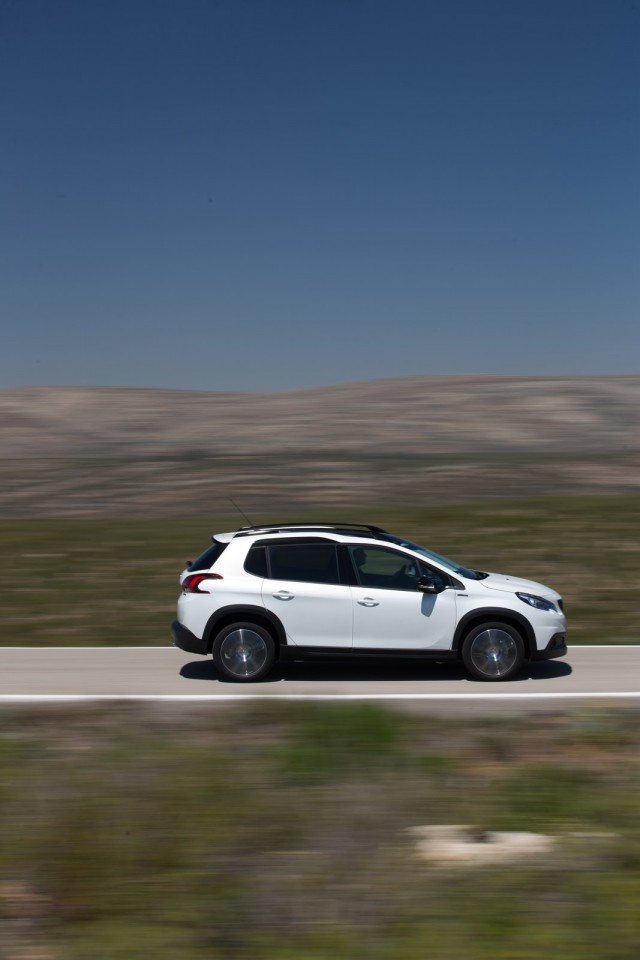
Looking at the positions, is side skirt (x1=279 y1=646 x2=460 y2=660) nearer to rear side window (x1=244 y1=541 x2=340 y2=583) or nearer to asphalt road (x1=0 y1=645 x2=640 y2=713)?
asphalt road (x1=0 y1=645 x2=640 y2=713)

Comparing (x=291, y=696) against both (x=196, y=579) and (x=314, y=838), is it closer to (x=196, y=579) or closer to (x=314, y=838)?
(x=196, y=579)

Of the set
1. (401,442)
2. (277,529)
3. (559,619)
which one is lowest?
(559,619)

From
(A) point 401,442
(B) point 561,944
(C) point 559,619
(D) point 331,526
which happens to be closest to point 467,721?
(C) point 559,619

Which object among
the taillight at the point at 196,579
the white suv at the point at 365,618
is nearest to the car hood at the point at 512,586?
the white suv at the point at 365,618

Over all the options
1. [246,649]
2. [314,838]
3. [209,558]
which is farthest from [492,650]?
[314,838]

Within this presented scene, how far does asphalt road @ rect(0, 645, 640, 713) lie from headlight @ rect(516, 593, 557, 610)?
74 centimetres

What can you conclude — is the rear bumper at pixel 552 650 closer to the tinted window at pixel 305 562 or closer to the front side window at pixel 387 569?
the front side window at pixel 387 569

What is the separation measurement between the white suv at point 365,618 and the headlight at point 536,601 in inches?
0.5

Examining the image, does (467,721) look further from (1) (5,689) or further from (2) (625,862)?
(1) (5,689)

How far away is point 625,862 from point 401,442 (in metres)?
30.0

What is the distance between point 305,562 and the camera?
413 inches

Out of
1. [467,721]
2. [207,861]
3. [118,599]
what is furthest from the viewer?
[118,599]

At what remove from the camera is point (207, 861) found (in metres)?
5.32

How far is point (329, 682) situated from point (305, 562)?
122 centimetres
